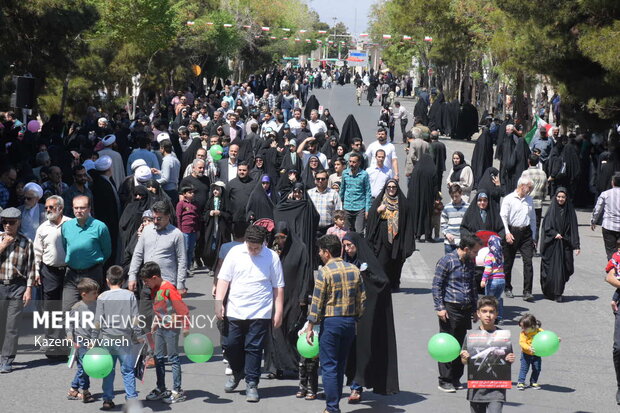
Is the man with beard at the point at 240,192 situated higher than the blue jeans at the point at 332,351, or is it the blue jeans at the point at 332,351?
the man with beard at the point at 240,192

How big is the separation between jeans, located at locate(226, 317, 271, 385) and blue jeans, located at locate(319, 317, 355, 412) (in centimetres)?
64

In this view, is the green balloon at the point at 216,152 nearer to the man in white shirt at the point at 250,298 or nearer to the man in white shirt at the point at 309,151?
the man in white shirt at the point at 309,151

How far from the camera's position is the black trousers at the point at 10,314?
9906 mm

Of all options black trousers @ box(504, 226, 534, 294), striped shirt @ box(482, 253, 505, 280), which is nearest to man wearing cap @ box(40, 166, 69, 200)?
striped shirt @ box(482, 253, 505, 280)

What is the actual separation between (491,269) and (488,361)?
4.02 metres

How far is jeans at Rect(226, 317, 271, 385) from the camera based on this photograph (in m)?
8.92

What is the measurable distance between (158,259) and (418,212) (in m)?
9.48

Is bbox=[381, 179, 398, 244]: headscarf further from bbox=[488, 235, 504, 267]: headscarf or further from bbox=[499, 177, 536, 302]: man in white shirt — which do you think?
bbox=[488, 235, 504, 267]: headscarf

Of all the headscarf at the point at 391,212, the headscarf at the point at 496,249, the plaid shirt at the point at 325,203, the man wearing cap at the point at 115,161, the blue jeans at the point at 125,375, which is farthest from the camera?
the man wearing cap at the point at 115,161

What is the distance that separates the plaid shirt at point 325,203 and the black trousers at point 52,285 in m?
4.44

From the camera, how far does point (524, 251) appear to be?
1403 centimetres

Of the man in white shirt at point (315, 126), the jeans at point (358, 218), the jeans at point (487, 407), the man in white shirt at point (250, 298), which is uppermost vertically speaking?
the man in white shirt at point (315, 126)

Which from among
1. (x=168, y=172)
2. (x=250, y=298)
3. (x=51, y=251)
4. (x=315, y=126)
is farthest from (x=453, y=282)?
(x=315, y=126)

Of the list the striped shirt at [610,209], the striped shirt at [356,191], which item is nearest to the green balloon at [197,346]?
the striped shirt at [356,191]
